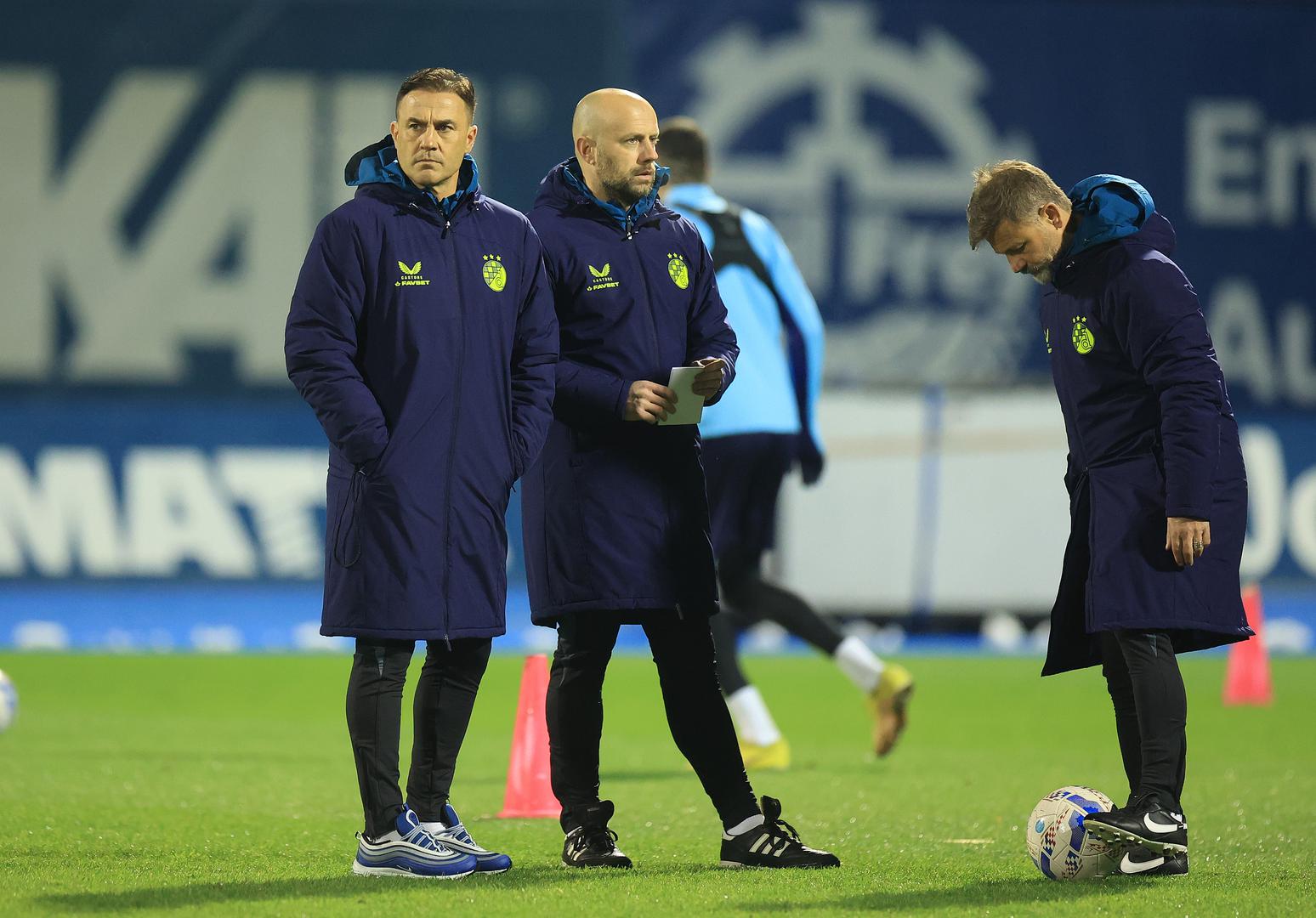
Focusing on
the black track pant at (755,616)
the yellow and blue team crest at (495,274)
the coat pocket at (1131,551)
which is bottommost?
the black track pant at (755,616)

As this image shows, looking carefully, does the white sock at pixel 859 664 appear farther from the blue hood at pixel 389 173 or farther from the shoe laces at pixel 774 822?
the blue hood at pixel 389 173

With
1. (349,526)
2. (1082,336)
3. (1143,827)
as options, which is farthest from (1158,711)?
(349,526)

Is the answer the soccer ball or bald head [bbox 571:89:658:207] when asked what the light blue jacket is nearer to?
bald head [bbox 571:89:658:207]

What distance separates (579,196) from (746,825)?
1592mm

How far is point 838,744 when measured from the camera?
8.14m

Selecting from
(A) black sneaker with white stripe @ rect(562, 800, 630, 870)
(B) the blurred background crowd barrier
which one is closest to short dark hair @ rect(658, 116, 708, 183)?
(A) black sneaker with white stripe @ rect(562, 800, 630, 870)

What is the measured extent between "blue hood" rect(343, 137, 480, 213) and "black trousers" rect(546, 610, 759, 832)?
1057 millimetres

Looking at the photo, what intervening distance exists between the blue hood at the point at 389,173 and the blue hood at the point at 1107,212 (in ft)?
4.74

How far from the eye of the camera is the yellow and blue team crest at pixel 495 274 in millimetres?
4492

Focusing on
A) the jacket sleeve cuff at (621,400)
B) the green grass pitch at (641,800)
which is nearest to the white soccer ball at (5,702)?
the green grass pitch at (641,800)

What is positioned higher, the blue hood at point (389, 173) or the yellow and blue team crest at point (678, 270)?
the blue hood at point (389, 173)

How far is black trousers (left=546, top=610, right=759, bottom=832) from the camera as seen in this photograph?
4.73 m

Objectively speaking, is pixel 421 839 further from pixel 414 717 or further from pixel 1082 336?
pixel 1082 336

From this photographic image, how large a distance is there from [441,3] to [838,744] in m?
9.56
